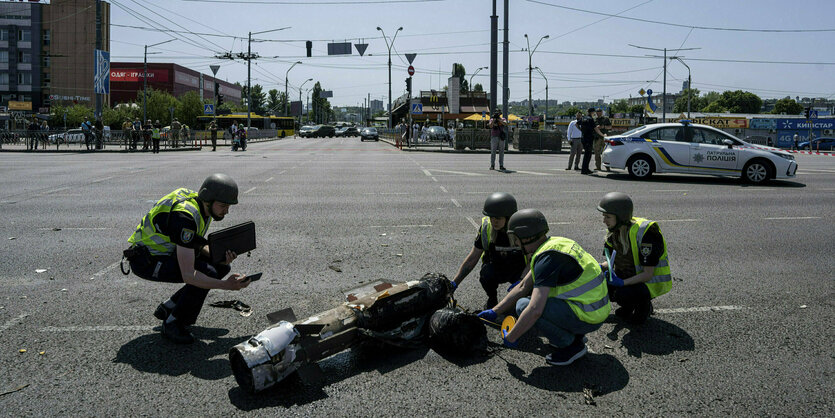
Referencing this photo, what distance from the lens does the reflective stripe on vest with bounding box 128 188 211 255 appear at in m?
4.31

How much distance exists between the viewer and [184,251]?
423cm

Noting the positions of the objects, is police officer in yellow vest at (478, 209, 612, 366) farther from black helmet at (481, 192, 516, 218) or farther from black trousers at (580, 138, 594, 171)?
black trousers at (580, 138, 594, 171)

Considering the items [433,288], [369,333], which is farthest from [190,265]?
[433,288]

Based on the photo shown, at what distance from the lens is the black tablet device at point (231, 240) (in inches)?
168

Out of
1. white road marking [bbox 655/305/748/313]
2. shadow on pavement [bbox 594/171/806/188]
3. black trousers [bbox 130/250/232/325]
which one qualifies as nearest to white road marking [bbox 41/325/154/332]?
black trousers [bbox 130/250/232/325]

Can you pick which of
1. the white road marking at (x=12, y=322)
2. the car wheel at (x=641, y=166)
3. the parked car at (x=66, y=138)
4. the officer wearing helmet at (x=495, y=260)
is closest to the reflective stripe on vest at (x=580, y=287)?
the officer wearing helmet at (x=495, y=260)

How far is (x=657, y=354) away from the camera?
4270 millimetres

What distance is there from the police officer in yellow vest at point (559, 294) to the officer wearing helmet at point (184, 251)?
188cm

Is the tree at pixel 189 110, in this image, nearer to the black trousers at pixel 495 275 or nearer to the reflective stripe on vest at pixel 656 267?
the black trousers at pixel 495 275

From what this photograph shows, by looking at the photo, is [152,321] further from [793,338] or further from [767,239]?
[767,239]

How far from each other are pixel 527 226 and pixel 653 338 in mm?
1377

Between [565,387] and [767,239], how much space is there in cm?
598

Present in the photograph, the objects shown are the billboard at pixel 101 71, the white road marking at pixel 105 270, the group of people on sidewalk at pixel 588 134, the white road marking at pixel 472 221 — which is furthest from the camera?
the billboard at pixel 101 71

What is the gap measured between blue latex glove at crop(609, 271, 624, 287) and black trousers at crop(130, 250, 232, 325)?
9.62ft
